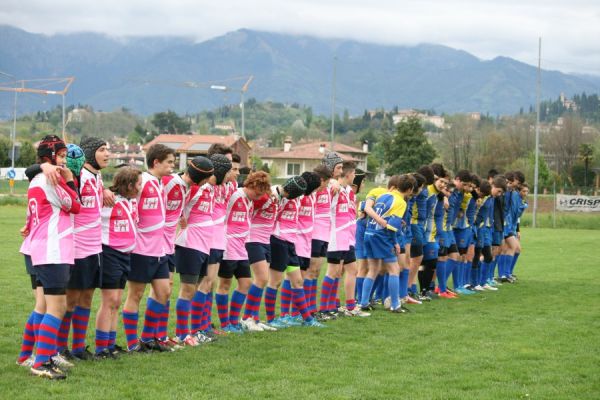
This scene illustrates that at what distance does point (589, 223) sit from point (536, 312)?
3087 centimetres

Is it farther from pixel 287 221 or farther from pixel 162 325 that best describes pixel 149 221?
pixel 287 221

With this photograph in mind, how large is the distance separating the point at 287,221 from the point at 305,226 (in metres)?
0.33

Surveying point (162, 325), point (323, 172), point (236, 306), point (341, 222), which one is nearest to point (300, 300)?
point (236, 306)

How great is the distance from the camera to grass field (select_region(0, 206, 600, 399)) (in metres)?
7.58

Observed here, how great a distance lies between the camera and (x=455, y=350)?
32.4 feet

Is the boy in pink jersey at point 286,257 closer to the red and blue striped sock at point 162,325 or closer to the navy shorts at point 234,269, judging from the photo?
the navy shorts at point 234,269

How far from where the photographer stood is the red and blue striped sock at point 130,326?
9016mm

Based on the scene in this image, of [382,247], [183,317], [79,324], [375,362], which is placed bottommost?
Answer: [375,362]

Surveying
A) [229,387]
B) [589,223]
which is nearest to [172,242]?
[229,387]

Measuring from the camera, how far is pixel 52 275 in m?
7.69

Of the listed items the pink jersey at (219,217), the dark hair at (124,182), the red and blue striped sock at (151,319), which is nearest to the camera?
the dark hair at (124,182)

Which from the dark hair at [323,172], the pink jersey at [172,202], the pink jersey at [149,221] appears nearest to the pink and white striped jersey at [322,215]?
the dark hair at [323,172]

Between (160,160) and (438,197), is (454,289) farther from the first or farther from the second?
(160,160)

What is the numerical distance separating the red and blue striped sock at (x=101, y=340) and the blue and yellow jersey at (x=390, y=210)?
5288 mm
